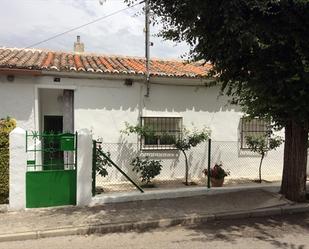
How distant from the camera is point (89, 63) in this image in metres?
13.5

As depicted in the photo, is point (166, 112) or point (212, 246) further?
point (166, 112)

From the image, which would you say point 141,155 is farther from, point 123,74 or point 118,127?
point 123,74

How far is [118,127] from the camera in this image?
12.8 meters

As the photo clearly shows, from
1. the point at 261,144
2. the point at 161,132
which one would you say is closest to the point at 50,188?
the point at 161,132

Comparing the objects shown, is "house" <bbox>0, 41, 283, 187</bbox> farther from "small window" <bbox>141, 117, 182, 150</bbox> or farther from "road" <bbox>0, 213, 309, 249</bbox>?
"road" <bbox>0, 213, 309, 249</bbox>

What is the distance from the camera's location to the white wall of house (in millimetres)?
12031

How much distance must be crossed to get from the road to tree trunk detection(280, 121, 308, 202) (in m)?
1.63

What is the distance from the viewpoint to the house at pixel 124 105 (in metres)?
12.0

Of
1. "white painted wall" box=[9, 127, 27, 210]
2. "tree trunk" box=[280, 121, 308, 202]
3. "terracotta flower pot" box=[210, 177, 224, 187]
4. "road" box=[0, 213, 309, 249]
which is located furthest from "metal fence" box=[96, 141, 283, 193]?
"road" box=[0, 213, 309, 249]

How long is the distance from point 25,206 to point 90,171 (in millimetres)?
1557

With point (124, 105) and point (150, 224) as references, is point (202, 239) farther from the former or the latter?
point (124, 105)

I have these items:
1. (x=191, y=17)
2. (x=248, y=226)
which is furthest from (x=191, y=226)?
(x=191, y=17)

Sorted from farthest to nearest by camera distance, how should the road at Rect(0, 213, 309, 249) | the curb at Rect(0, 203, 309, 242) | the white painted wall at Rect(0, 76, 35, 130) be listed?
the white painted wall at Rect(0, 76, 35, 130) < the curb at Rect(0, 203, 309, 242) < the road at Rect(0, 213, 309, 249)

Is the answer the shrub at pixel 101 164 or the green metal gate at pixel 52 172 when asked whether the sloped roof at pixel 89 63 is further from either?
the green metal gate at pixel 52 172
